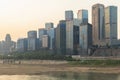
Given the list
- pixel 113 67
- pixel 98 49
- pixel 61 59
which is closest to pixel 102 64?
pixel 113 67

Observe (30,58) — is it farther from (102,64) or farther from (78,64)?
(102,64)

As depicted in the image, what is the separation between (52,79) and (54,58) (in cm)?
8269

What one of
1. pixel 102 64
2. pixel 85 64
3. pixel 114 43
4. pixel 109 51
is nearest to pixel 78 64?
pixel 85 64

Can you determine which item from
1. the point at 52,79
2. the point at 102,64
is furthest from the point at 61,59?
the point at 52,79

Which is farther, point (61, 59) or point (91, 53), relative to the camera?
point (91, 53)

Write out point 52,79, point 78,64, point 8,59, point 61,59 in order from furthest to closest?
1. point 8,59
2. point 61,59
3. point 78,64
4. point 52,79

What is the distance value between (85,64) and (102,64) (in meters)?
8.56

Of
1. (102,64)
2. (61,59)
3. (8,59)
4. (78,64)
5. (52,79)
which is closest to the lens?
(52,79)

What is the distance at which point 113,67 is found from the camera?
367 ft

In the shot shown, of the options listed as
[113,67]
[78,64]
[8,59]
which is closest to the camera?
[113,67]

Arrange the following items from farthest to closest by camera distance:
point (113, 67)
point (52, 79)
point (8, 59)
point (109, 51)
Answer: point (8, 59) < point (109, 51) < point (113, 67) < point (52, 79)

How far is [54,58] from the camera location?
159 m

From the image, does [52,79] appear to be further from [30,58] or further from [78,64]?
[30,58]

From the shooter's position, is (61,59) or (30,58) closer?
(61,59)
